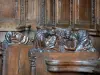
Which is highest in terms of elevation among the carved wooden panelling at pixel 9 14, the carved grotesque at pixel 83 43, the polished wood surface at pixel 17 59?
the carved wooden panelling at pixel 9 14

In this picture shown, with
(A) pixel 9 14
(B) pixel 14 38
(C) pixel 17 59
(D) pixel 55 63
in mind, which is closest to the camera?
(D) pixel 55 63

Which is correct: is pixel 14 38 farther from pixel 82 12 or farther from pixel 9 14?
pixel 82 12

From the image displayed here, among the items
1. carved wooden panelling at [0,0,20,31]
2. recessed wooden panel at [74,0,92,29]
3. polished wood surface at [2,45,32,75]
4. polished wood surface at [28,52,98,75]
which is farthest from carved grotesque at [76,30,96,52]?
carved wooden panelling at [0,0,20,31]

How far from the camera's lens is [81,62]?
7.06 feet

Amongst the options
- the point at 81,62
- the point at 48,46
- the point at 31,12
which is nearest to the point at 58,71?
the point at 81,62

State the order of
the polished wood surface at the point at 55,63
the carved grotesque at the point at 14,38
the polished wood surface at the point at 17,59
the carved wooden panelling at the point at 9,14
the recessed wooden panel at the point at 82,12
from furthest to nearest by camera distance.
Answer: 1. the carved wooden panelling at the point at 9,14
2. the recessed wooden panel at the point at 82,12
3. the carved grotesque at the point at 14,38
4. the polished wood surface at the point at 17,59
5. the polished wood surface at the point at 55,63

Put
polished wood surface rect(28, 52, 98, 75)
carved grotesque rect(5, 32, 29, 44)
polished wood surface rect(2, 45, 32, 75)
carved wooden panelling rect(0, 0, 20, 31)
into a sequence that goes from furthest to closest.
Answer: carved wooden panelling rect(0, 0, 20, 31) < carved grotesque rect(5, 32, 29, 44) < polished wood surface rect(2, 45, 32, 75) < polished wood surface rect(28, 52, 98, 75)

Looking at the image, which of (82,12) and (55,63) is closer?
(55,63)

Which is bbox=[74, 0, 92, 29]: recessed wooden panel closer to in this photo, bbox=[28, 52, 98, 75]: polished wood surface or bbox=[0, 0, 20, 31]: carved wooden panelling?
bbox=[0, 0, 20, 31]: carved wooden panelling

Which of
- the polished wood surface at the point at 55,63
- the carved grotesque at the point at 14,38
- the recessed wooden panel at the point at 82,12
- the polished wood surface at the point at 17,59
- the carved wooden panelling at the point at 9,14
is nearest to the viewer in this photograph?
the polished wood surface at the point at 55,63

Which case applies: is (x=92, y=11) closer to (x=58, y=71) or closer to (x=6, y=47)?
(x=6, y=47)

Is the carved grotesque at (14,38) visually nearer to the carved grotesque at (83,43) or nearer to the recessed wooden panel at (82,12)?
the carved grotesque at (83,43)

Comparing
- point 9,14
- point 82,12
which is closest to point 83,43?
point 82,12

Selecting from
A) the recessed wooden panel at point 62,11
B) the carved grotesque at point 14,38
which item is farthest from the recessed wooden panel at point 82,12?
the carved grotesque at point 14,38
